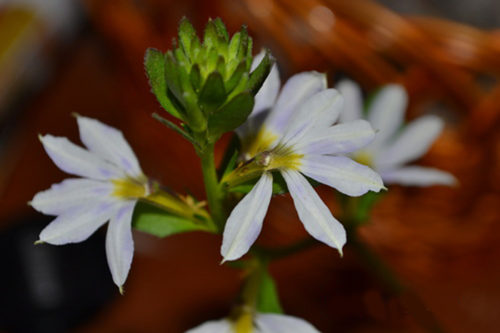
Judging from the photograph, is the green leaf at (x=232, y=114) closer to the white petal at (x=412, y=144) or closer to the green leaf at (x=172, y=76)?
the green leaf at (x=172, y=76)

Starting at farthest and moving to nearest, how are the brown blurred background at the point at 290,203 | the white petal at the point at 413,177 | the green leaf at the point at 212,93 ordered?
the brown blurred background at the point at 290,203
the white petal at the point at 413,177
the green leaf at the point at 212,93

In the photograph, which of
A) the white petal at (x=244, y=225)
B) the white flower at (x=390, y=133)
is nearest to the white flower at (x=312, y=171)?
the white petal at (x=244, y=225)

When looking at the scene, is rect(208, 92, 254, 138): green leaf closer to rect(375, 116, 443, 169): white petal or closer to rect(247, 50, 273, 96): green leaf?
rect(247, 50, 273, 96): green leaf

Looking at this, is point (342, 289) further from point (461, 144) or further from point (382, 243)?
point (461, 144)

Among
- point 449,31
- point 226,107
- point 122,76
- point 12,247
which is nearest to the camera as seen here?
point 226,107

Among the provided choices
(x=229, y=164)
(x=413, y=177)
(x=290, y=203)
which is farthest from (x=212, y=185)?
(x=290, y=203)

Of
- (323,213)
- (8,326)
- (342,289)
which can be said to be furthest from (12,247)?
(323,213)
